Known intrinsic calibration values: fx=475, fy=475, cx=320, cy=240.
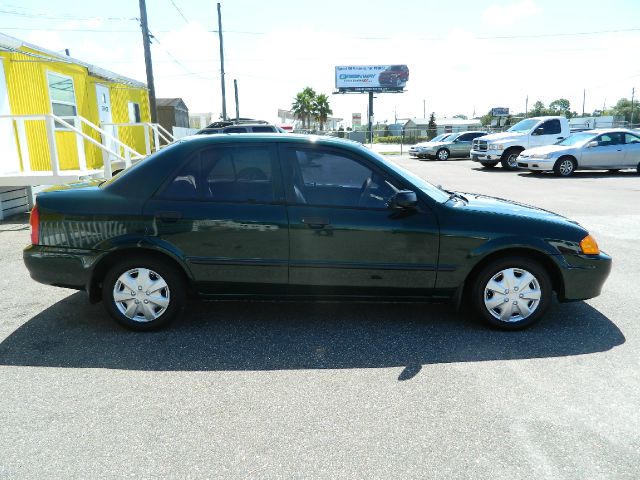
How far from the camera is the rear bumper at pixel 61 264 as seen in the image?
3719 millimetres

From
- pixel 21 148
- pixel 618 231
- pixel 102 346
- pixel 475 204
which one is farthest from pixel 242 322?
pixel 21 148

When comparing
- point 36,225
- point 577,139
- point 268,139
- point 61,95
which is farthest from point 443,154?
point 36,225

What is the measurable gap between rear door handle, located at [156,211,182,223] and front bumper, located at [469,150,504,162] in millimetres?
17162

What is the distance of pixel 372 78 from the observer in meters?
51.0

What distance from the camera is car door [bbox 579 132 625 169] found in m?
15.6

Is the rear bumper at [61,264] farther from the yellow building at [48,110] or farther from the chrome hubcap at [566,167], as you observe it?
the chrome hubcap at [566,167]

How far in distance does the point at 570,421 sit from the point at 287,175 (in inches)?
98.0

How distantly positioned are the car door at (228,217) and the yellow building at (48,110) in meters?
5.95

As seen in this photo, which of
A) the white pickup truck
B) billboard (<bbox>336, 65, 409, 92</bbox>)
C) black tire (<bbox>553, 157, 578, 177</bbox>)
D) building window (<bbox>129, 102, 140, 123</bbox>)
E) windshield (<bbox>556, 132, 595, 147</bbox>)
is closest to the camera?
black tire (<bbox>553, 157, 578, 177</bbox>)

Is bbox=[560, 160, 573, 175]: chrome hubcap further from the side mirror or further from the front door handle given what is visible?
the front door handle

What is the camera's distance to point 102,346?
11.8 feet

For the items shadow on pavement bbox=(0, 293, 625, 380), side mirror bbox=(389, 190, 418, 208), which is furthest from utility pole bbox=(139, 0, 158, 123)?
side mirror bbox=(389, 190, 418, 208)

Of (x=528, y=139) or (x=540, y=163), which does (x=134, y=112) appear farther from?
(x=528, y=139)

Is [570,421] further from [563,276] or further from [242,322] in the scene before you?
[242,322]
